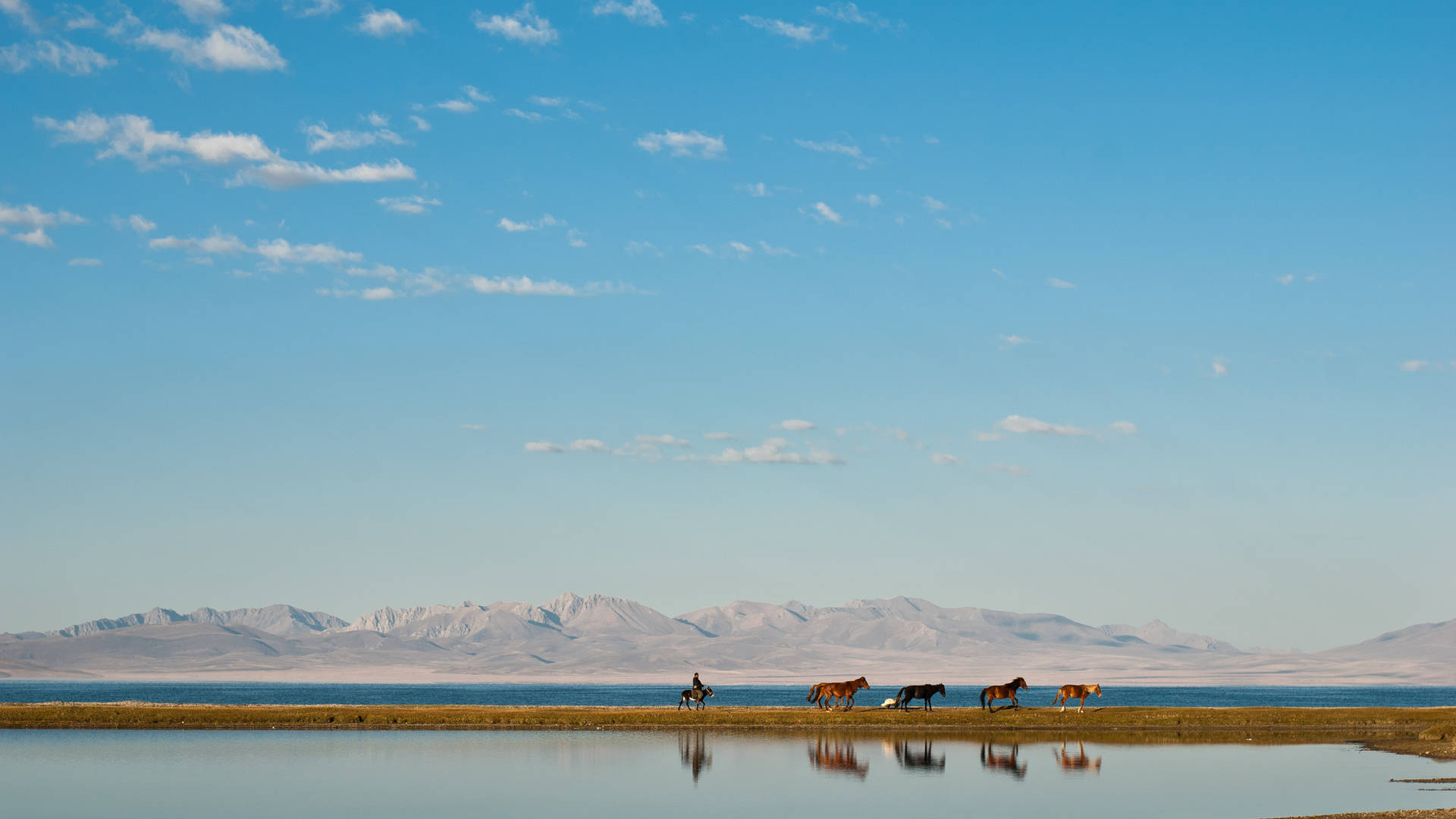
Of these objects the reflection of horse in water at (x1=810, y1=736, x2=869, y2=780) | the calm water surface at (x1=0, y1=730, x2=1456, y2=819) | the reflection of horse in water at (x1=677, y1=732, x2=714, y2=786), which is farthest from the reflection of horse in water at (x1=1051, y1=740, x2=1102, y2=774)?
the reflection of horse in water at (x1=677, y1=732, x2=714, y2=786)

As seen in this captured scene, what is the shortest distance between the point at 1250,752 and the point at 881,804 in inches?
962

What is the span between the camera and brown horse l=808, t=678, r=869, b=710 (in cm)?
7781

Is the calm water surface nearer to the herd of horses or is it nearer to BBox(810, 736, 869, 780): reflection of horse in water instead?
BBox(810, 736, 869, 780): reflection of horse in water

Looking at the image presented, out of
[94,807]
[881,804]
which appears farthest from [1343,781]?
[94,807]

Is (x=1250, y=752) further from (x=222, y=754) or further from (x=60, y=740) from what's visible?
(x=60, y=740)

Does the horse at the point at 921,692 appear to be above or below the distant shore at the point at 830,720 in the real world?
above

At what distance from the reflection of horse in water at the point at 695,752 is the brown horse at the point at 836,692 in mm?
11842

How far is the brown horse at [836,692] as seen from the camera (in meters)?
77.8

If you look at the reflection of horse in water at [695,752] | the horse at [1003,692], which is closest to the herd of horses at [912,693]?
the horse at [1003,692]

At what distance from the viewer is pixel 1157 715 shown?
238ft

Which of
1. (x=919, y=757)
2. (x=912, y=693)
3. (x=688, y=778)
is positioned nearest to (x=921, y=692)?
(x=912, y=693)

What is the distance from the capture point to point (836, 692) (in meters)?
78.4

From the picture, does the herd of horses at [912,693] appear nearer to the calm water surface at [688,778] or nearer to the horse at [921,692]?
the horse at [921,692]

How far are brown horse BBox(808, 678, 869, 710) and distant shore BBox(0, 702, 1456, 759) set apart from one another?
1.05 m
